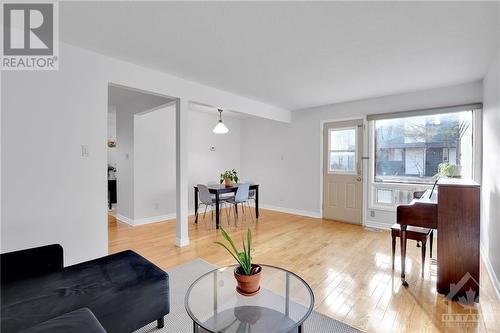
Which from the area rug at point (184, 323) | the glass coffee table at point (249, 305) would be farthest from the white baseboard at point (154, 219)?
the glass coffee table at point (249, 305)

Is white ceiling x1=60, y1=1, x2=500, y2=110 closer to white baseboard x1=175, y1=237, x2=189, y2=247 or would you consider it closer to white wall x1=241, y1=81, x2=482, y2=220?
white wall x1=241, y1=81, x2=482, y2=220

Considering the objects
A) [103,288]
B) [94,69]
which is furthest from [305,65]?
[103,288]

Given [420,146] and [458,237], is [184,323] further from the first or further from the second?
[420,146]

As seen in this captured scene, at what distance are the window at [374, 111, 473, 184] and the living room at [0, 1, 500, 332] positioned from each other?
0.07 ft

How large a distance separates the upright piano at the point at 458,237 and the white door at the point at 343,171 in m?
2.40

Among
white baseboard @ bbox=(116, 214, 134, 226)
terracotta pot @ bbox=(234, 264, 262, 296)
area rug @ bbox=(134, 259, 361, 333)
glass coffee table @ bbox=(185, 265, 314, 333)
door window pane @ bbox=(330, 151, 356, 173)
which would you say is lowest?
area rug @ bbox=(134, 259, 361, 333)

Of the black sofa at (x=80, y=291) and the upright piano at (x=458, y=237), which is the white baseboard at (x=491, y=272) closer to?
the upright piano at (x=458, y=237)

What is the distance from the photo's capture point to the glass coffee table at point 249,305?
131 cm

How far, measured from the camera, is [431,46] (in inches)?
94.5

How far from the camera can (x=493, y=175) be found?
8.26ft

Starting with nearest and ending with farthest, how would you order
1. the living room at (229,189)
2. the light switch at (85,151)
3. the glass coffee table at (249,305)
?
the glass coffee table at (249,305) → the living room at (229,189) → the light switch at (85,151)

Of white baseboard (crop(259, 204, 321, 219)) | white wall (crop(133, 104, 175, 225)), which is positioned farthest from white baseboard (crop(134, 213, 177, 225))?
white baseboard (crop(259, 204, 321, 219))

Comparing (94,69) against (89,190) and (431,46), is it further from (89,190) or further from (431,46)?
(431,46)

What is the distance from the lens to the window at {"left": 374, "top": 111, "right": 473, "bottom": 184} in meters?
3.67
